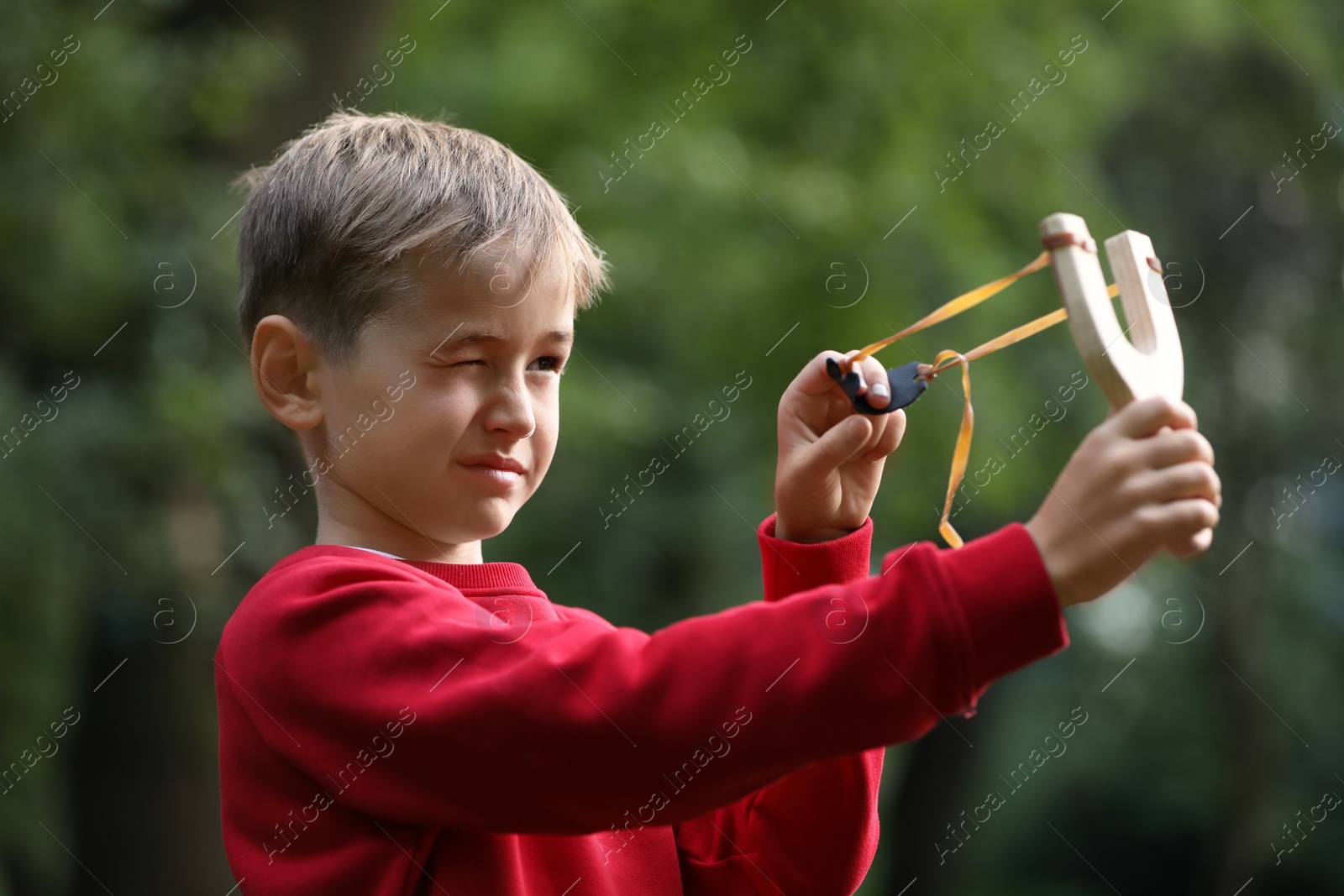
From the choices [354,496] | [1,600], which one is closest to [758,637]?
[354,496]

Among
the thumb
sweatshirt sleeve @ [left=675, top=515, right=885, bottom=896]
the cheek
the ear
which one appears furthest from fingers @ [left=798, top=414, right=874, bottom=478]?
the ear

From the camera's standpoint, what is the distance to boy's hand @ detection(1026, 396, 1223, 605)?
1110 millimetres

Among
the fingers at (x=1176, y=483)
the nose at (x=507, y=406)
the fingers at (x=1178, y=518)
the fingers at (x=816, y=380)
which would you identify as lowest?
the fingers at (x=1178, y=518)

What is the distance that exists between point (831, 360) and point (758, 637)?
47cm

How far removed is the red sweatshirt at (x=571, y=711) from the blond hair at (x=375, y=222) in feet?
1.16

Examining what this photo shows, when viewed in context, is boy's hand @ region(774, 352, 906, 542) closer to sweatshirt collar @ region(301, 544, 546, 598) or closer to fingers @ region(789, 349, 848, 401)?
fingers @ region(789, 349, 848, 401)

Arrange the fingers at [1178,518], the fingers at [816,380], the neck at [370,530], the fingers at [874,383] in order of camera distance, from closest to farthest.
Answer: the fingers at [1178,518] → the fingers at [874,383] → the fingers at [816,380] → the neck at [370,530]

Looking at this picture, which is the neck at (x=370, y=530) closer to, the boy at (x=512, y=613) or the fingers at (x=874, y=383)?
the boy at (x=512, y=613)

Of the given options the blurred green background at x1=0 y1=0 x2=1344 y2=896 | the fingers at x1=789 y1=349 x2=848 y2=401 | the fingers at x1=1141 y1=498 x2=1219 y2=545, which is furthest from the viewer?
the blurred green background at x1=0 y1=0 x2=1344 y2=896

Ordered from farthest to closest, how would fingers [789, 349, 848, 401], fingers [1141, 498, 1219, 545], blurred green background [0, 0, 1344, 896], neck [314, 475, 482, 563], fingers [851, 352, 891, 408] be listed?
blurred green background [0, 0, 1344, 896], neck [314, 475, 482, 563], fingers [789, 349, 848, 401], fingers [851, 352, 891, 408], fingers [1141, 498, 1219, 545]

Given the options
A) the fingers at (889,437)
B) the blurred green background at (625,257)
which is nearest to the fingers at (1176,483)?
the fingers at (889,437)

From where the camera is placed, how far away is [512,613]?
1683mm

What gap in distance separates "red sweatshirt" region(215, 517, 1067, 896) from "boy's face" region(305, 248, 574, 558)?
87mm

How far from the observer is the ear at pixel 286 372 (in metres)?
1.77
